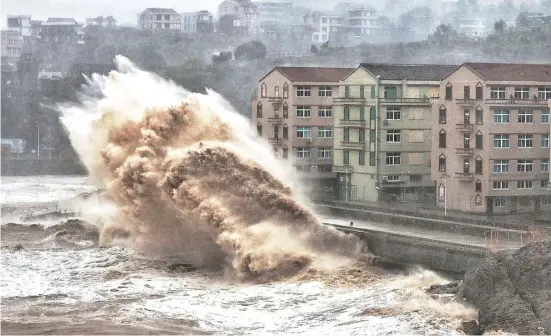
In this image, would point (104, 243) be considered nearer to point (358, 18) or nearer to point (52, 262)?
point (52, 262)

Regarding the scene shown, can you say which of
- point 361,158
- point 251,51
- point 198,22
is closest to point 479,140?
point 361,158

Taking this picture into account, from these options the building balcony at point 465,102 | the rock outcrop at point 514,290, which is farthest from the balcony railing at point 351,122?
the rock outcrop at point 514,290

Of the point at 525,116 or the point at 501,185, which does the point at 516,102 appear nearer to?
the point at 525,116

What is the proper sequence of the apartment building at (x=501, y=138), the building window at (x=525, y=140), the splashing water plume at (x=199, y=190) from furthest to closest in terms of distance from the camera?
1. the building window at (x=525, y=140)
2. the apartment building at (x=501, y=138)
3. the splashing water plume at (x=199, y=190)

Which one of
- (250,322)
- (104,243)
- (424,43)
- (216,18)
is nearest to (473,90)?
(104,243)

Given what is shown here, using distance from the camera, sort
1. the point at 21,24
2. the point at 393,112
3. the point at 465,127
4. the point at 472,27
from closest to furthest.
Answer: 1. the point at 465,127
2. the point at 393,112
3. the point at 472,27
4. the point at 21,24

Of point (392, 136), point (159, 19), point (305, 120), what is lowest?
point (392, 136)

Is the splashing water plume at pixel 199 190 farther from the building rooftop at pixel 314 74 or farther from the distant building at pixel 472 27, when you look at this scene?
the distant building at pixel 472 27
